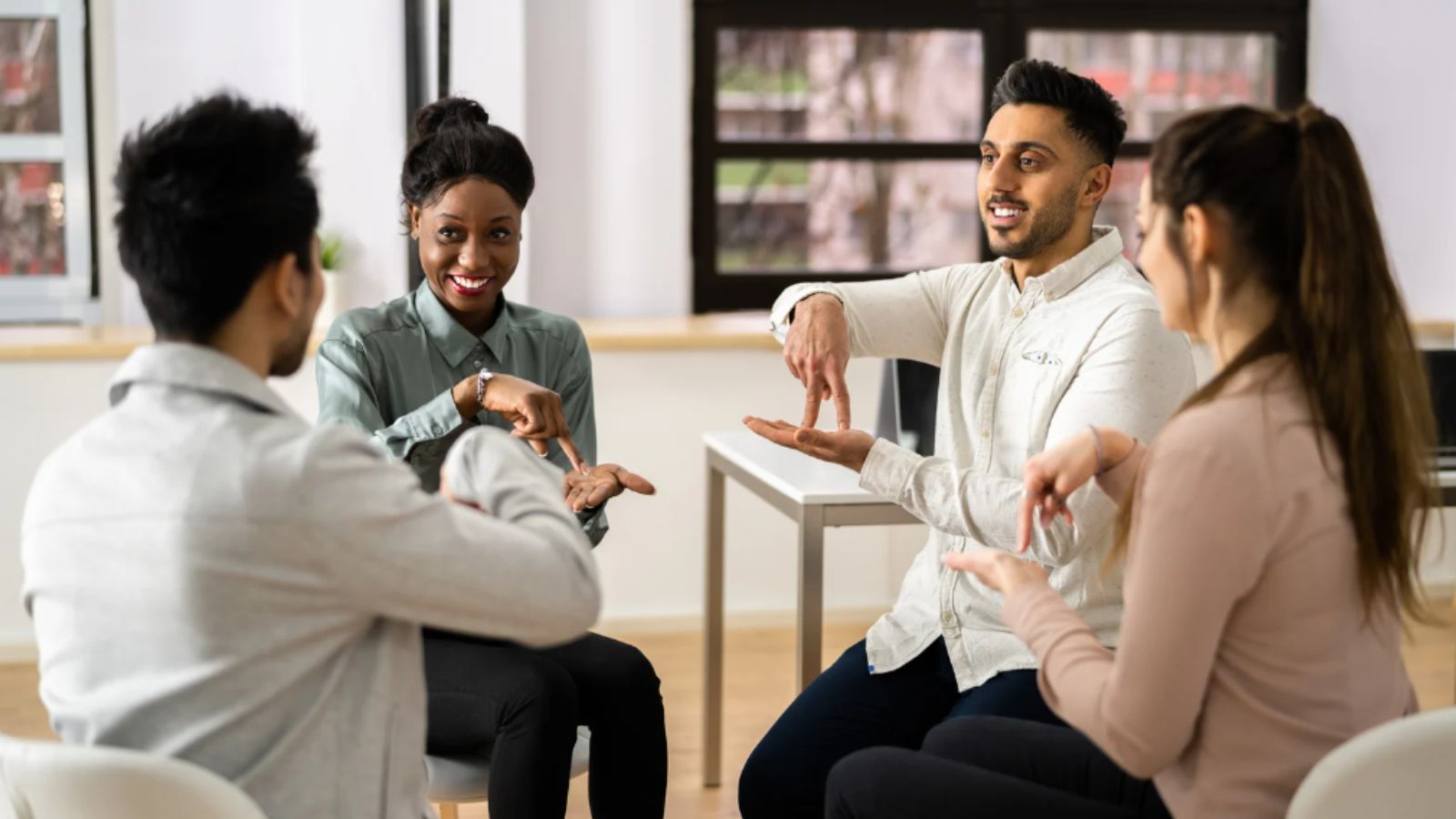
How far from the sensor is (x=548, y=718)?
5.74 ft

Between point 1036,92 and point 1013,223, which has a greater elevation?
point 1036,92

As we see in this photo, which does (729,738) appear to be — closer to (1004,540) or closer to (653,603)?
(653,603)

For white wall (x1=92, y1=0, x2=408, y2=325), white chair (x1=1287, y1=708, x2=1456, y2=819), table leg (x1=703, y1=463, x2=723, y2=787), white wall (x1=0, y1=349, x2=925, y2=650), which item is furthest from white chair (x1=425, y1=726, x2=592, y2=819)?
white wall (x1=92, y1=0, x2=408, y2=325)

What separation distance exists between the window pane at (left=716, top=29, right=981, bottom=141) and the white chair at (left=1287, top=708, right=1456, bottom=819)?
3397 mm

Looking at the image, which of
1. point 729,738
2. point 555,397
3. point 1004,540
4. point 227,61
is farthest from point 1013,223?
point 227,61

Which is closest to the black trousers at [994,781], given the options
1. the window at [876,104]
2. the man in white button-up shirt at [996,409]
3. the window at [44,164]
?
the man in white button-up shirt at [996,409]

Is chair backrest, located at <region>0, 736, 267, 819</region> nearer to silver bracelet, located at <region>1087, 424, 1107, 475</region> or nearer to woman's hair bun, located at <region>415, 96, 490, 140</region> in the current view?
silver bracelet, located at <region>1087, 424, 1107, 475</region>

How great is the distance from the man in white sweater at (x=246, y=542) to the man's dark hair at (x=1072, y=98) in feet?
3.45

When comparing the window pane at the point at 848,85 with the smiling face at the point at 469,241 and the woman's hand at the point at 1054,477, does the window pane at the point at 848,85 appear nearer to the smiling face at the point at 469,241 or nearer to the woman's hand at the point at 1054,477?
the smiling face at the point at 469,241

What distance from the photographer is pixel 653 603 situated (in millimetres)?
4059

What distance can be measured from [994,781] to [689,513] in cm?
271

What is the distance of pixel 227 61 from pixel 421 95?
1.74 feet

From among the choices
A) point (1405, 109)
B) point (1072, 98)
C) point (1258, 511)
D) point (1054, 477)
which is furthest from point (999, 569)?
point (1405, 109)

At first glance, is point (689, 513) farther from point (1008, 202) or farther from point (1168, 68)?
point (1008, 202)
